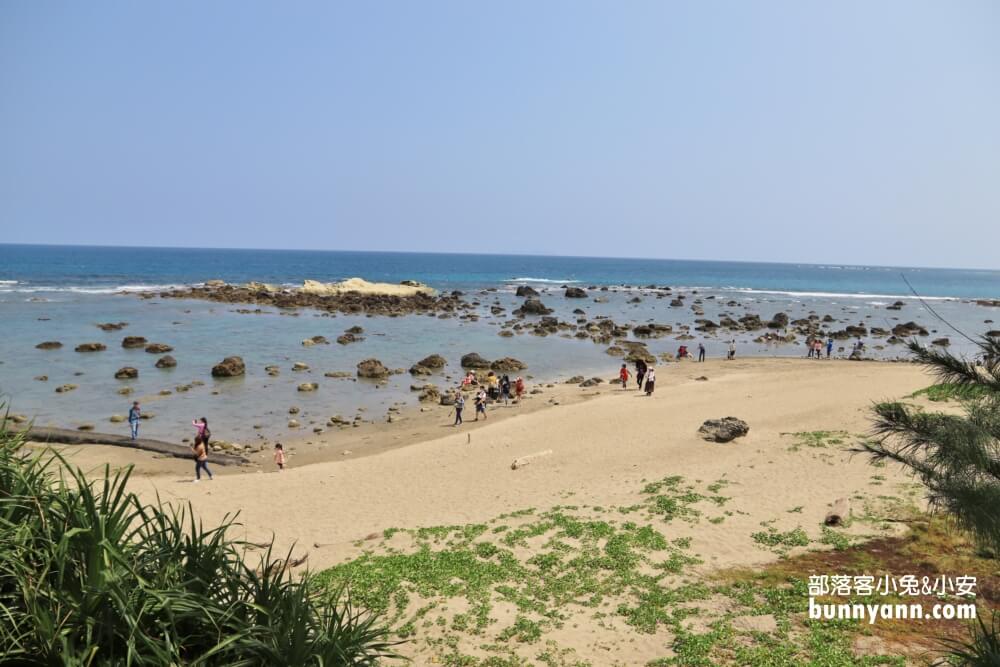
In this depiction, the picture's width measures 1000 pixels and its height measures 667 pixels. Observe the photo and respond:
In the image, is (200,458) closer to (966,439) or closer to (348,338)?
(966,439)

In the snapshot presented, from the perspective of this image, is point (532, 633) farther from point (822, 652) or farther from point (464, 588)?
A: point (822, 652)

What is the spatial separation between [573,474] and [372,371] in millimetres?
19355

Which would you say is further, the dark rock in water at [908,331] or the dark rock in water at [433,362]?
the dark rock in water at [908,331]

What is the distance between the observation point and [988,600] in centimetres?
948

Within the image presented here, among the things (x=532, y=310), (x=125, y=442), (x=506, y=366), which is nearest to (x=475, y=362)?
(x=506, y=366)

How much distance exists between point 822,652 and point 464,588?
202 inches

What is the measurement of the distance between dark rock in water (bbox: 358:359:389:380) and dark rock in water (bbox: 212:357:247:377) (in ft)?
19.9

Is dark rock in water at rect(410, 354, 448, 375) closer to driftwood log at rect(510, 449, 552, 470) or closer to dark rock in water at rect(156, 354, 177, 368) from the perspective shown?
dark rock in water at rect(156, 354, 177, 368)

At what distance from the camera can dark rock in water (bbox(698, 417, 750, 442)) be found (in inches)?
757

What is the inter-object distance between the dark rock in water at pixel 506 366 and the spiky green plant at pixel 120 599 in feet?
105

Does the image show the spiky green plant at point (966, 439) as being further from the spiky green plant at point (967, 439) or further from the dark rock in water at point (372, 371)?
the dark rock in water at point (372, 371)

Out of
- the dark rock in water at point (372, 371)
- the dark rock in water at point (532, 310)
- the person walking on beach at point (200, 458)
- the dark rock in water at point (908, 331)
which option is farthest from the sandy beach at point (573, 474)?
the dark rock in water at point (532, 310)

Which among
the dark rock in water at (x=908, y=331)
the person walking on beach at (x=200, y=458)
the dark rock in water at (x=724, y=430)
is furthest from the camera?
the dark rock in water at (x=908, y=331)

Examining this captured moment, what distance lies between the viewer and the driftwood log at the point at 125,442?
20.4 m
